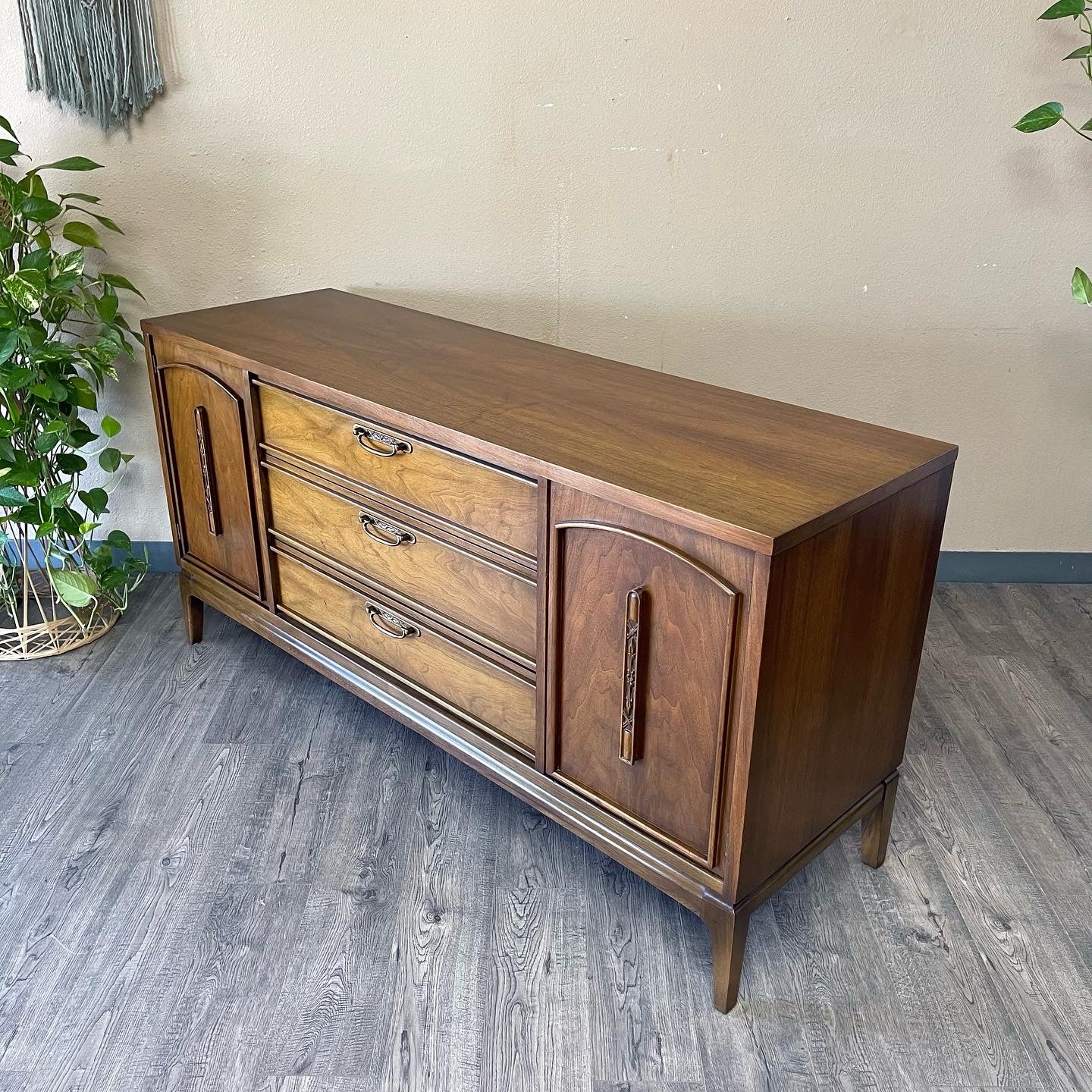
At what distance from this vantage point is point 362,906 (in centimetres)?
170

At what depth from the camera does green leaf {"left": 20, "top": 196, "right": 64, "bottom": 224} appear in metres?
2.15

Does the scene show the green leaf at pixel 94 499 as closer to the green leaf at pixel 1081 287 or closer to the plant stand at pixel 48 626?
the plant stand at pixel 48 626

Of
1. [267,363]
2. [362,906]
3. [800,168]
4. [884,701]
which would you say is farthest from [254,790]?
[800,168]

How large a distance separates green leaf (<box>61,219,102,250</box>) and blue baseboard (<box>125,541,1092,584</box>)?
31.9 inches

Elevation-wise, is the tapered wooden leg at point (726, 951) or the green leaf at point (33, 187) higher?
the green leaf at point (33, 187)

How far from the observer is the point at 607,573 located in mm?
1452

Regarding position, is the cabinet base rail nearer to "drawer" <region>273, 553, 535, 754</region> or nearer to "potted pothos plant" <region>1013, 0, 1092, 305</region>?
"drawer" <region>273, 553, 535, 754</region>

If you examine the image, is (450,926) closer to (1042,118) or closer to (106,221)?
(106,221)

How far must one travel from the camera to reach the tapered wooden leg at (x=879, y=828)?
175 cm

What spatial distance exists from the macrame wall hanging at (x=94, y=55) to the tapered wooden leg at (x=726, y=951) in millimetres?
2115

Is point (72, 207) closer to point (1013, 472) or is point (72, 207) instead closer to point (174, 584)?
point (174, 584)

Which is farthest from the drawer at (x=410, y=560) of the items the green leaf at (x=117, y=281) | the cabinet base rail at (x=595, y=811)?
the green leaf at (x=117, y=281)

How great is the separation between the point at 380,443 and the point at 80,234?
3.55ft

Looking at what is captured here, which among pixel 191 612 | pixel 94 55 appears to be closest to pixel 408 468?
pixel 191 612
